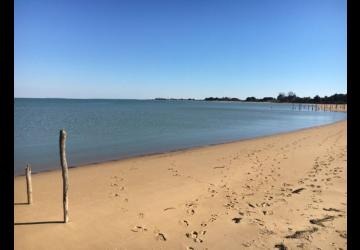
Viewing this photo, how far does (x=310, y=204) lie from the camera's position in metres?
8.27

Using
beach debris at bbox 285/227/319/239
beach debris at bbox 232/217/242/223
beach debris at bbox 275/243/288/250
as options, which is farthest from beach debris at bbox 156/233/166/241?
beach debris at bbox 285/227/319/239

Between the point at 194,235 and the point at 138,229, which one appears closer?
the point at 194,235

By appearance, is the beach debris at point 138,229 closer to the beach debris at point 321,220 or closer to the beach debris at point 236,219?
the beach debris at point 236,219

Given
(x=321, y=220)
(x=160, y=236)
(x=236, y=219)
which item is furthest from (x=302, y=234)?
(x=160, y=236)

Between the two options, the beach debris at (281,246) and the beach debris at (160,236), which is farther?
the beach debris at (160,236)

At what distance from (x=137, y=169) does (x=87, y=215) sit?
5.65 m

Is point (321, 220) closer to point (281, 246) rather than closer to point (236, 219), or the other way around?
point (281, 246)

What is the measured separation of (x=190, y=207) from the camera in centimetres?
846

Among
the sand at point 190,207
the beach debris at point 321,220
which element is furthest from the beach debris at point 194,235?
the beach debris at point 321,220

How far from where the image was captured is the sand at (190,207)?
21.0ft

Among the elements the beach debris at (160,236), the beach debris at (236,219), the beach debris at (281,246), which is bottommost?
the beach debris at (160,236)
